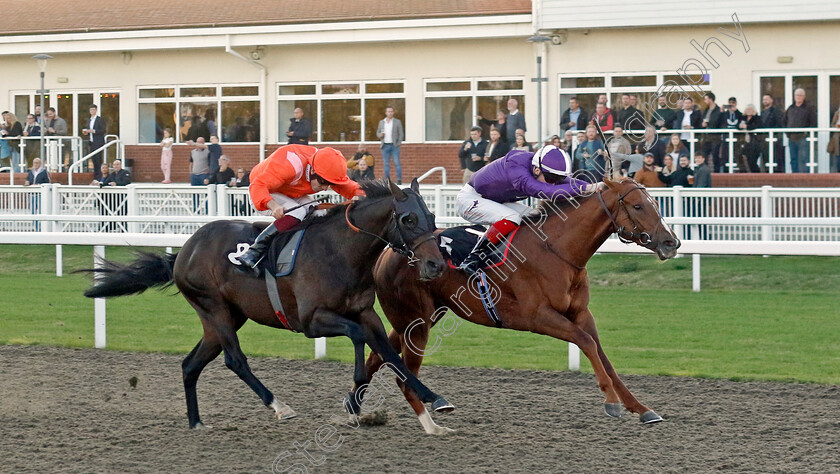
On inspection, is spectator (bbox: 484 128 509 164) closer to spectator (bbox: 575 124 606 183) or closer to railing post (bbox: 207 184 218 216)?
spectator (bbox: 575 124 606 183)

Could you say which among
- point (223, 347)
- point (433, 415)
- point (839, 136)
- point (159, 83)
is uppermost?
point (159, 83)

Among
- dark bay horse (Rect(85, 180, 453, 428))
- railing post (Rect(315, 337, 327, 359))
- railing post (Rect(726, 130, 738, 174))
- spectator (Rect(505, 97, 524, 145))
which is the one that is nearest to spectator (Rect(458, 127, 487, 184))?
spectator (Rect(505, 97, 524, 145))

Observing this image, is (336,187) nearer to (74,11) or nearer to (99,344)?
(99,344)

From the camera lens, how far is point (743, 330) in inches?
341

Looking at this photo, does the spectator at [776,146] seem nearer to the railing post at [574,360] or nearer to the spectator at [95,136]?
the railing post at [574,360]

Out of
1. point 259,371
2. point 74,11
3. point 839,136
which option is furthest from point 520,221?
point 74,11

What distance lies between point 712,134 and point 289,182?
958cm

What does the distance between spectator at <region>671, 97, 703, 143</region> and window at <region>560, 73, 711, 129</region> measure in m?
1.63

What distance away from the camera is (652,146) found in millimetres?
12516

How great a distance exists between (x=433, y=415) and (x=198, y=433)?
129 centimetres

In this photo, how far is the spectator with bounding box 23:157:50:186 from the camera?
1669 centimetres

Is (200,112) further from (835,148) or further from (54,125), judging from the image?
(835,148)

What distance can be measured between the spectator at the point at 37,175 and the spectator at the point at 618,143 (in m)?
9.31

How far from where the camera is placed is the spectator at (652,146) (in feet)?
40.8
